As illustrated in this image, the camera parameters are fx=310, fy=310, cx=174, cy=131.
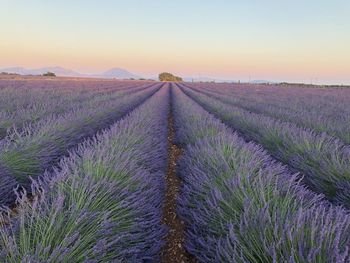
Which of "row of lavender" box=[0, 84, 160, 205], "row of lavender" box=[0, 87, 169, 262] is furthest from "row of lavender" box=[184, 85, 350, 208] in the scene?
"row of lavender" box=[0, 84, 160, 205]

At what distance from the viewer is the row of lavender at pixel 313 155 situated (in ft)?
11.2

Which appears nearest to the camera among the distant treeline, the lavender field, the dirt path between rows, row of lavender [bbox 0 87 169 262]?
row of lavender [bbox 0 87 169 262]

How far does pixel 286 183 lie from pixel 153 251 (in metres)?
1.32

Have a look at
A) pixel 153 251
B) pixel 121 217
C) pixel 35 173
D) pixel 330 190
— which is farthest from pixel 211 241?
pixel 35 173

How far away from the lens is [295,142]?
15.5 ft

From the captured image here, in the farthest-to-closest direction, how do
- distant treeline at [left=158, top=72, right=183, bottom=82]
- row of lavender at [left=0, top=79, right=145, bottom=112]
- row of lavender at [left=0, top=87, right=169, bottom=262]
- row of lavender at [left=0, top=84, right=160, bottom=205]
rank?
1. distant treeline at [left=158, top=72, right=183, bottom=82]
2. row of lavender at [left=0, top=79, right=145, bottom=112]
3. row of lavender at [left=0, top=84, right=160, bottom=205]
4. row of lavender at [left=0, top=87, right=169, bottom=262]

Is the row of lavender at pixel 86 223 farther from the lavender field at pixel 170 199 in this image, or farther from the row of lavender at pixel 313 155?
the row of lavender at pixel 313 155

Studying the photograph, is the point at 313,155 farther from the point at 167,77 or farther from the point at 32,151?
the point at 167,77

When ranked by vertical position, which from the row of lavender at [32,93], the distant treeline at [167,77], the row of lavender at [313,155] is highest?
the row of lavender at [313,155]

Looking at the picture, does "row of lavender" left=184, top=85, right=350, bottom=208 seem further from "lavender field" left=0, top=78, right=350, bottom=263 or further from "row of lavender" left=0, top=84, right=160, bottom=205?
"row of lavender" left=0, top=84, right=160, bottom=205

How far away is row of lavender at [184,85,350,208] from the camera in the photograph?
3.41m

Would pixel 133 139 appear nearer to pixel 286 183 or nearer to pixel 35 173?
pixel 35 173

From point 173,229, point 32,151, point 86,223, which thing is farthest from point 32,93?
point 86,223

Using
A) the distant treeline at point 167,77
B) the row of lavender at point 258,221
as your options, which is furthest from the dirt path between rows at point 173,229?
the distant treeline at point 167,77
